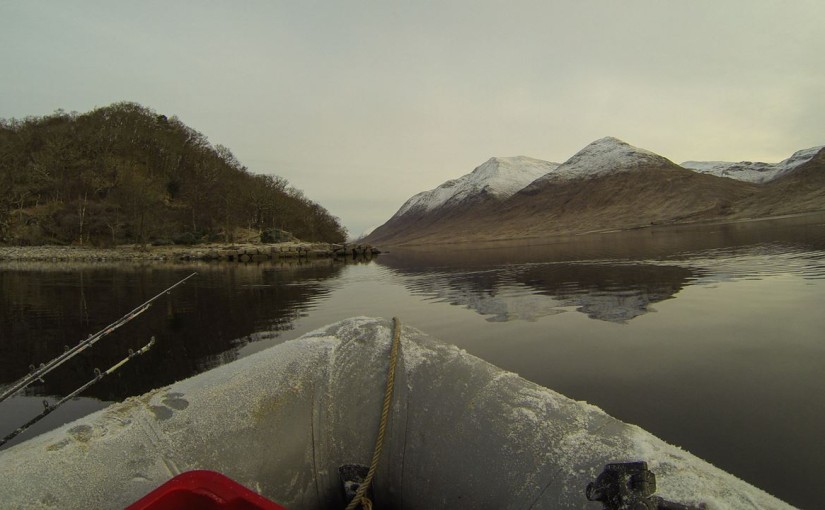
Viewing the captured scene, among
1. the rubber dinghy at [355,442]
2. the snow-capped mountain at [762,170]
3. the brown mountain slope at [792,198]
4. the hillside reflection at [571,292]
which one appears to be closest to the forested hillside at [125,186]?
the hillside reflection at [571,292]

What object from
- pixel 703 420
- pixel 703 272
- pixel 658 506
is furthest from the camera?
pixel 703 272

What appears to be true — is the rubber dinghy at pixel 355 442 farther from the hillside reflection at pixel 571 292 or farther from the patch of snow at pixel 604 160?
the patch of snow at pixel 604 160

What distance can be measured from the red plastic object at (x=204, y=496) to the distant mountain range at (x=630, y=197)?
109937 mm

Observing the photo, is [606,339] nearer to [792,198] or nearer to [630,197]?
[792,198]

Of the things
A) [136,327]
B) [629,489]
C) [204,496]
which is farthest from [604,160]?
[204,496]

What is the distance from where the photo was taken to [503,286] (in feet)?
57.7

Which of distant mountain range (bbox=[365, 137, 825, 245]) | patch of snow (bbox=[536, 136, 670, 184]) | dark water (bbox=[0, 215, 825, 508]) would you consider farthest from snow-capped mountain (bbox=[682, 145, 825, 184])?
dark water (bbox=[0, 215, 825, 508])

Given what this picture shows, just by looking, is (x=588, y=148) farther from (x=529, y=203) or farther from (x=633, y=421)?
(x=633, y=421)

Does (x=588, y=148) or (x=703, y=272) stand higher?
(x=588, y=148)

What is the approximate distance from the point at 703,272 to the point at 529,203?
154269mm

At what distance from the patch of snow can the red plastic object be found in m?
177

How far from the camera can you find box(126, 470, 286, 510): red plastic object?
5.87 feet

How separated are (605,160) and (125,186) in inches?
6751

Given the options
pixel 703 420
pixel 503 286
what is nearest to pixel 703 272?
pixel 503 286
